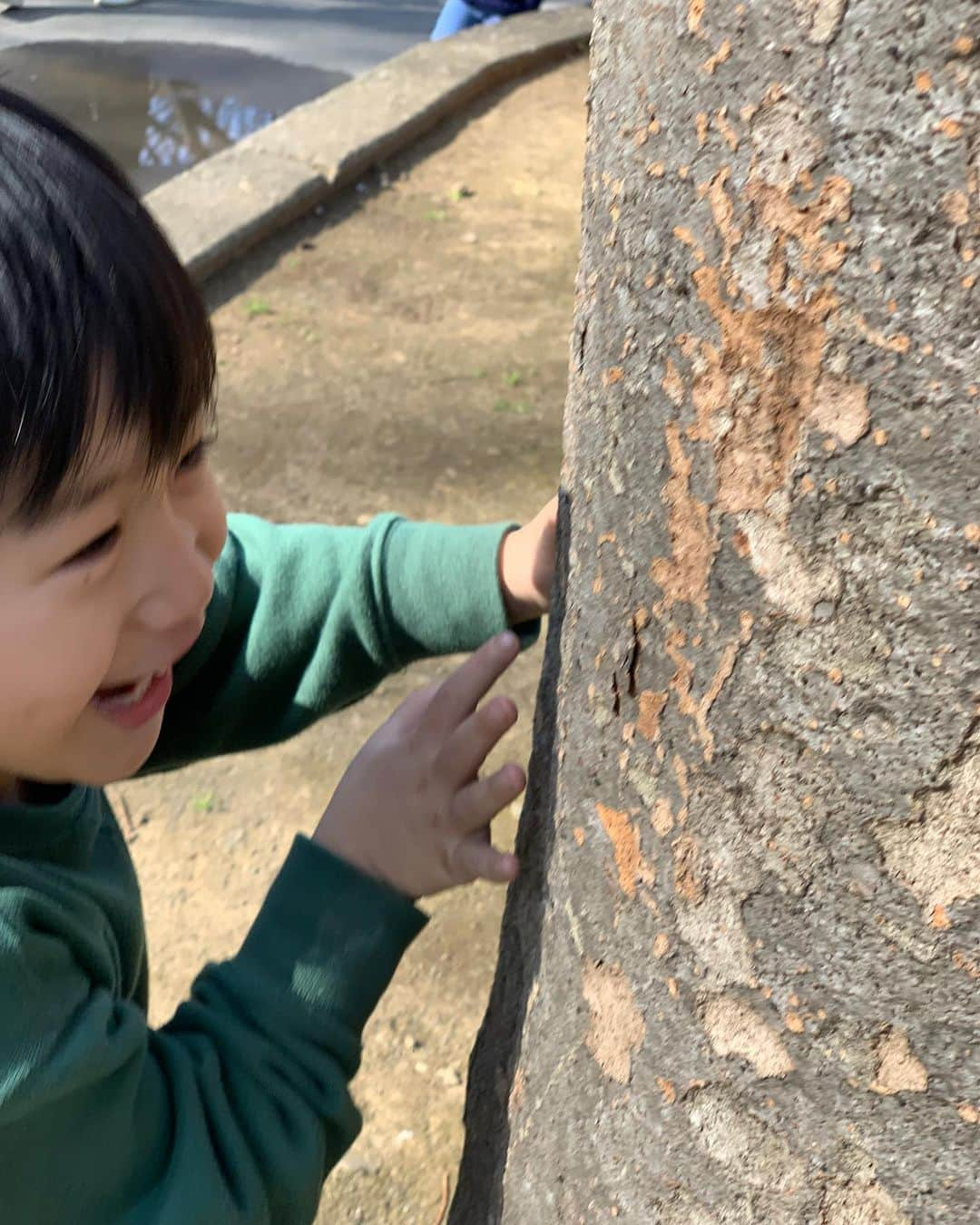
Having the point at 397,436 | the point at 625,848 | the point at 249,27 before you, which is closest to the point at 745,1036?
the point at 625,848

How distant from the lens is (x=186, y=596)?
87cm

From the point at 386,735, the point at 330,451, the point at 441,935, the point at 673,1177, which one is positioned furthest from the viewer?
the point at 330,451

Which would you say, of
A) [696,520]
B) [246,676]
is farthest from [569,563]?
[246,676]

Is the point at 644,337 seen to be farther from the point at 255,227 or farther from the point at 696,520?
the point at 255,227

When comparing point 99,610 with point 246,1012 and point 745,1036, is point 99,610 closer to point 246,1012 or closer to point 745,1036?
point 246,1012

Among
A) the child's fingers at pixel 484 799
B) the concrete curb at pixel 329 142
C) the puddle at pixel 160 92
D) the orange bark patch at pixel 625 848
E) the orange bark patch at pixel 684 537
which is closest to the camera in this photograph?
the orange bark patch at pixel 684 537

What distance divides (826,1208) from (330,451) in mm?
2375

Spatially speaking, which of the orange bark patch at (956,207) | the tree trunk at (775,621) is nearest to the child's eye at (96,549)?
the tree trunk at (775,621)

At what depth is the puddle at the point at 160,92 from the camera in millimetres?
5250

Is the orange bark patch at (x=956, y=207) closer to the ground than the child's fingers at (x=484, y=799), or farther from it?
farther from it

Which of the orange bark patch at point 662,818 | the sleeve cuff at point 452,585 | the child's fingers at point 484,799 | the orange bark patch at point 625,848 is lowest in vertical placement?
the child's fingers at point 484,799

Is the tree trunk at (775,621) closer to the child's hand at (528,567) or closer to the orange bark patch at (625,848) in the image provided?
the orange bark patch at (625,848)

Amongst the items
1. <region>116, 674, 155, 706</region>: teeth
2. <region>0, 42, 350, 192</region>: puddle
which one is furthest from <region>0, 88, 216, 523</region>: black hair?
<region>0, 42, 350, 192</region>: puddle

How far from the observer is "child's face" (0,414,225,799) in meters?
0.79
